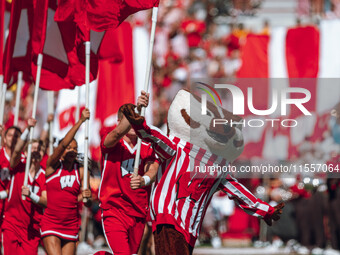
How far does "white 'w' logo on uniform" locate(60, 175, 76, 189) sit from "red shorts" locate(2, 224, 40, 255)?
921 millimetres

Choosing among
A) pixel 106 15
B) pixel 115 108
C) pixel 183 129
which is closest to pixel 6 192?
pixel 106 15

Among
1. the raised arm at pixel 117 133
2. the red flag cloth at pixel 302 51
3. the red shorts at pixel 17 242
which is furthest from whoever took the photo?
the red flag cloth at pixel 302 51

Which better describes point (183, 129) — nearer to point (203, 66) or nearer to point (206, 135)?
point (206, 135)

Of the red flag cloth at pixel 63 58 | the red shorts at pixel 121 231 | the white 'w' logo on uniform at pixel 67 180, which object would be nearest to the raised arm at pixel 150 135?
the red shorts at pixel 121 231

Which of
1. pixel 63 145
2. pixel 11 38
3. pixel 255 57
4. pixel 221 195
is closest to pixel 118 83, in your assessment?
pixel 11 38

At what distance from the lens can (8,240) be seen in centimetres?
1036

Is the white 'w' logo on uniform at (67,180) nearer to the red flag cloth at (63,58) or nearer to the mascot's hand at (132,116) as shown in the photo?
the red flag cloth at (63,58)

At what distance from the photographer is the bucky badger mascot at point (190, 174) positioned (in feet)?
Answer: 26.2

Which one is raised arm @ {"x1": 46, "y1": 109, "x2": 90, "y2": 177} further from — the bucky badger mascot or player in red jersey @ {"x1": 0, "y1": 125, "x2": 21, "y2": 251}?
the bucky badger mascot

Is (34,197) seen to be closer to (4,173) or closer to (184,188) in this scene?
(4,173)

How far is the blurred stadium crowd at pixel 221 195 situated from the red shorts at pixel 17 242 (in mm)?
1576

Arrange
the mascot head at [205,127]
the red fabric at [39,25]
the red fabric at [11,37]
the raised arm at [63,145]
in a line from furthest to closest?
the red fabric at [11,37], the red fabric at [39,25], the raised arm at [63,145], the mascot head at [205,127]

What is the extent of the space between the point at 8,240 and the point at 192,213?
328cm

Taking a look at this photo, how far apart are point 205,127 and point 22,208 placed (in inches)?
135
